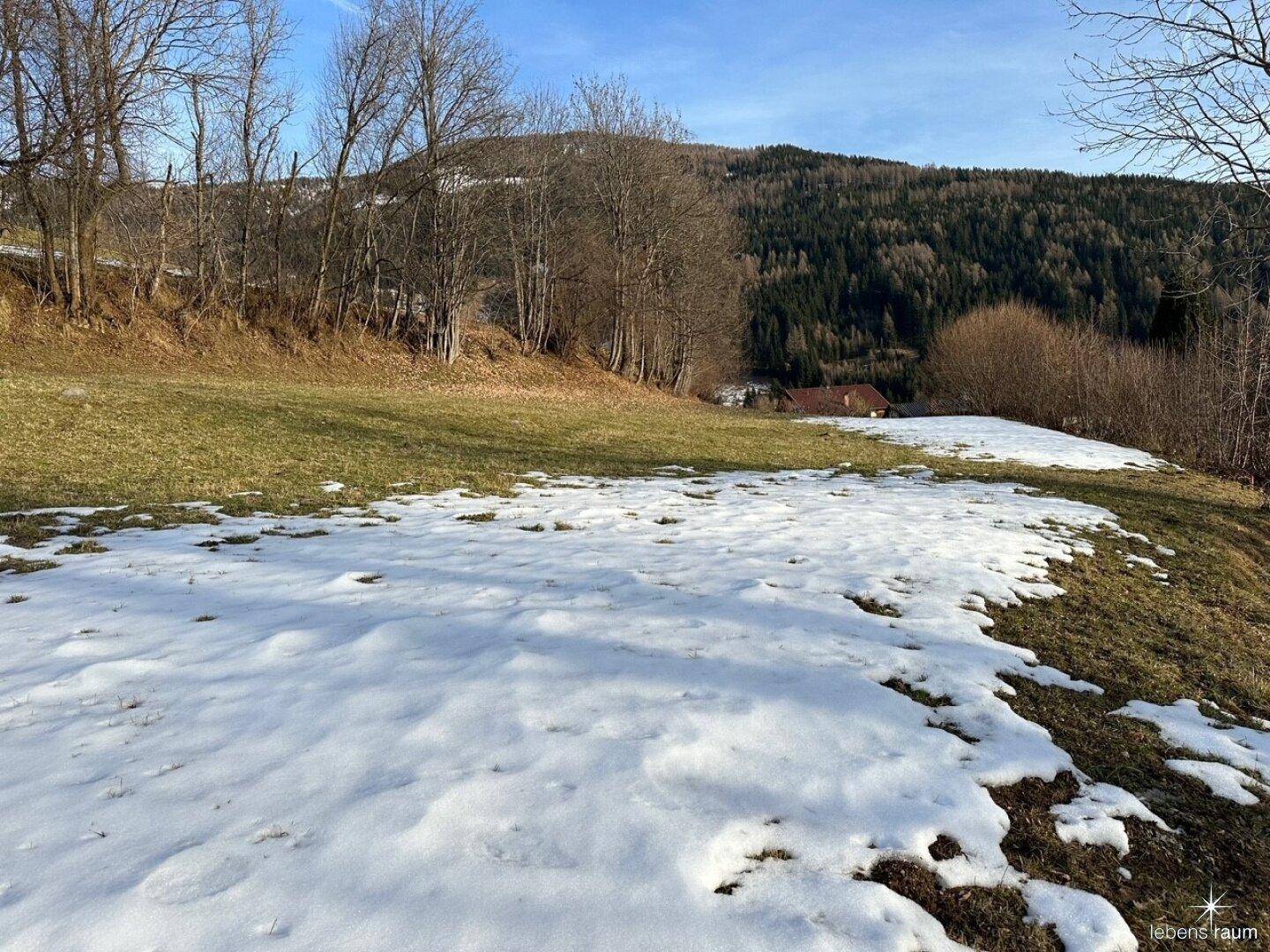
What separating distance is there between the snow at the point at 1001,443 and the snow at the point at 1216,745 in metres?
15.5

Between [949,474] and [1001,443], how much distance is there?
30.5 ft

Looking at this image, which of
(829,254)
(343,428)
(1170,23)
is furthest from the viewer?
(829,254)

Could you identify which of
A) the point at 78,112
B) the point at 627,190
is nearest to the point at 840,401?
the point at 627,190

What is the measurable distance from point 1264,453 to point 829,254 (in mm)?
111254

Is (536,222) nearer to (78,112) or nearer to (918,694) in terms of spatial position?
(78,112)

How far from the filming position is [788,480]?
12.9m

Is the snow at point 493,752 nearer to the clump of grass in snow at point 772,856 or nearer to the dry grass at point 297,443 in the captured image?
the clump of grass in snow at point 772,856

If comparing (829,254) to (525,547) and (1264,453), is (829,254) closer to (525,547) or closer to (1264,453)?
(1264,453)

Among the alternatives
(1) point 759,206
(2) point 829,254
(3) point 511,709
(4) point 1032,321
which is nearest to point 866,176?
(1) point 759,206

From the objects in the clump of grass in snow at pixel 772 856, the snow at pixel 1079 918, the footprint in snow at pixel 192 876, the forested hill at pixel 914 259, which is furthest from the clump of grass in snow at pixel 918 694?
the forested hill at pixel 914 259

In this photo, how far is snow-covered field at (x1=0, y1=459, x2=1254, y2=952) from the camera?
7.48 feet

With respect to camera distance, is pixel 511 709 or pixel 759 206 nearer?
pixel 511 709

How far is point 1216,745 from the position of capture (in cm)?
401

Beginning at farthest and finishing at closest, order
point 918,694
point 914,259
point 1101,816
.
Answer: point 914,259 → point 918,694 → point 1101,816
